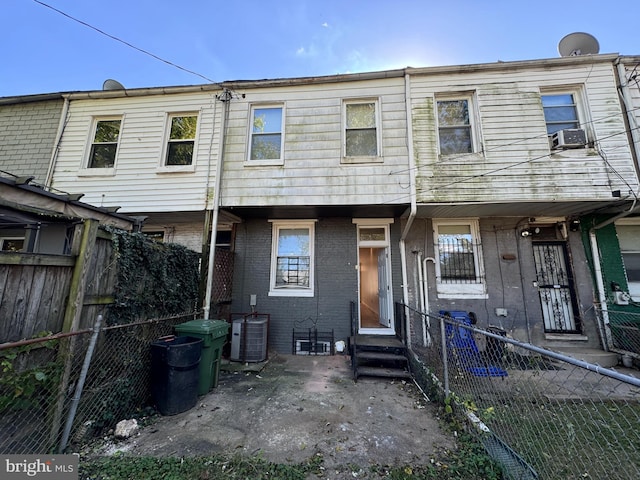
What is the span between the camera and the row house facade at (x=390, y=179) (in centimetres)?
544

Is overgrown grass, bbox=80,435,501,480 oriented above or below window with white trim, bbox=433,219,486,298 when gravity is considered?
below

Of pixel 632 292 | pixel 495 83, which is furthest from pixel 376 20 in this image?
pixel 632 292

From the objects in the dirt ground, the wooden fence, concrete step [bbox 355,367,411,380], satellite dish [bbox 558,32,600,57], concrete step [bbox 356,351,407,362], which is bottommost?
the dirt ground

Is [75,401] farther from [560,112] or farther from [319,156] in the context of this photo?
[560,112]

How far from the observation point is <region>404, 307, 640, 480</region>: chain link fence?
2000 mm

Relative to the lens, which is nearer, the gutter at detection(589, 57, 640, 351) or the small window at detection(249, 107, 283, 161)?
the gutter at detection(589, 57, 640, 351)

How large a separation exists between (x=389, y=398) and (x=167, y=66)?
310 inches

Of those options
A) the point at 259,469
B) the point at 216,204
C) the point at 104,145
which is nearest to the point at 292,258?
the point at 216,204

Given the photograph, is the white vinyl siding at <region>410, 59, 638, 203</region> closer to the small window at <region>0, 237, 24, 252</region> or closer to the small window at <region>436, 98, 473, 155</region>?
the small window at <region>436, 98, 473, 155</region>

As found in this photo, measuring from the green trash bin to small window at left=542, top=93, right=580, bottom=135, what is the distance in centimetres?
790

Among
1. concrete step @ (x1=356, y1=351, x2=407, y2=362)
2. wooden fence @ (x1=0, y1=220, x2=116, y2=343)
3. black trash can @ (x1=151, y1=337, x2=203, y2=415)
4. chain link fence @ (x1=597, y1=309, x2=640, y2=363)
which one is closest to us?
wooden fence @ (x1=0, y1=220, x2=116, y2=343)

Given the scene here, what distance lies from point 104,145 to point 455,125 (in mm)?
8606

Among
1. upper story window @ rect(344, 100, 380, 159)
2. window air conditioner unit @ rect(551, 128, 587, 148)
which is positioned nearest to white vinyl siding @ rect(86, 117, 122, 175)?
upper story window @ rect(344, 100, 380, 159)

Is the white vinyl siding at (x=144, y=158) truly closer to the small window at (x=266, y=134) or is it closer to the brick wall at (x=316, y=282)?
A: the small window at (x=266, y=134)
